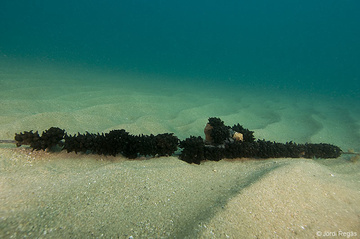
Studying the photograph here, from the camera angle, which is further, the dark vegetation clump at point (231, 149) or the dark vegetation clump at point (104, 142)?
the dark vegetation clump at point (231, 149)

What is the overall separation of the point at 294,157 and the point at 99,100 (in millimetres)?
6082

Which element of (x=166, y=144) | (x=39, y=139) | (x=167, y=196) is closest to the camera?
(x=167, y=196)

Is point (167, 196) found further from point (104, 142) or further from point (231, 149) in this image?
point (231, 149)

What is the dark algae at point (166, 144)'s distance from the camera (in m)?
3.14

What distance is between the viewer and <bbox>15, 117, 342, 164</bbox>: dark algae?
10.3 feet

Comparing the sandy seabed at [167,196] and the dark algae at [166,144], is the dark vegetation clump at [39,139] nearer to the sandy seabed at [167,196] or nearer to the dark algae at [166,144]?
the dark algae at [166,144]

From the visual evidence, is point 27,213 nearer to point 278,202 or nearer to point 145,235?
point 145,235

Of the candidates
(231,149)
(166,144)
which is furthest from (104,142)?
(231,149)

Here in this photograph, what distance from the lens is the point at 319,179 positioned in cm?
287

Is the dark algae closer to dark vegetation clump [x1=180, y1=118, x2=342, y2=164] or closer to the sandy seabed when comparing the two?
dark vegetation clump [x1=180, y1=118, x2=342, y2=164]

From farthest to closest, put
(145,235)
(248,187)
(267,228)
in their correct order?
(248,187) < (267,228) < (145,235)

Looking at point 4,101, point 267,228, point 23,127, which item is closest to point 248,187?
point 267,228

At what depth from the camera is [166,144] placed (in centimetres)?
331

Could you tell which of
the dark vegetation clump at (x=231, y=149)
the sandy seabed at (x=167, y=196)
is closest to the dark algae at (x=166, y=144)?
the dark vegetation clump at (x=231, y=149)
